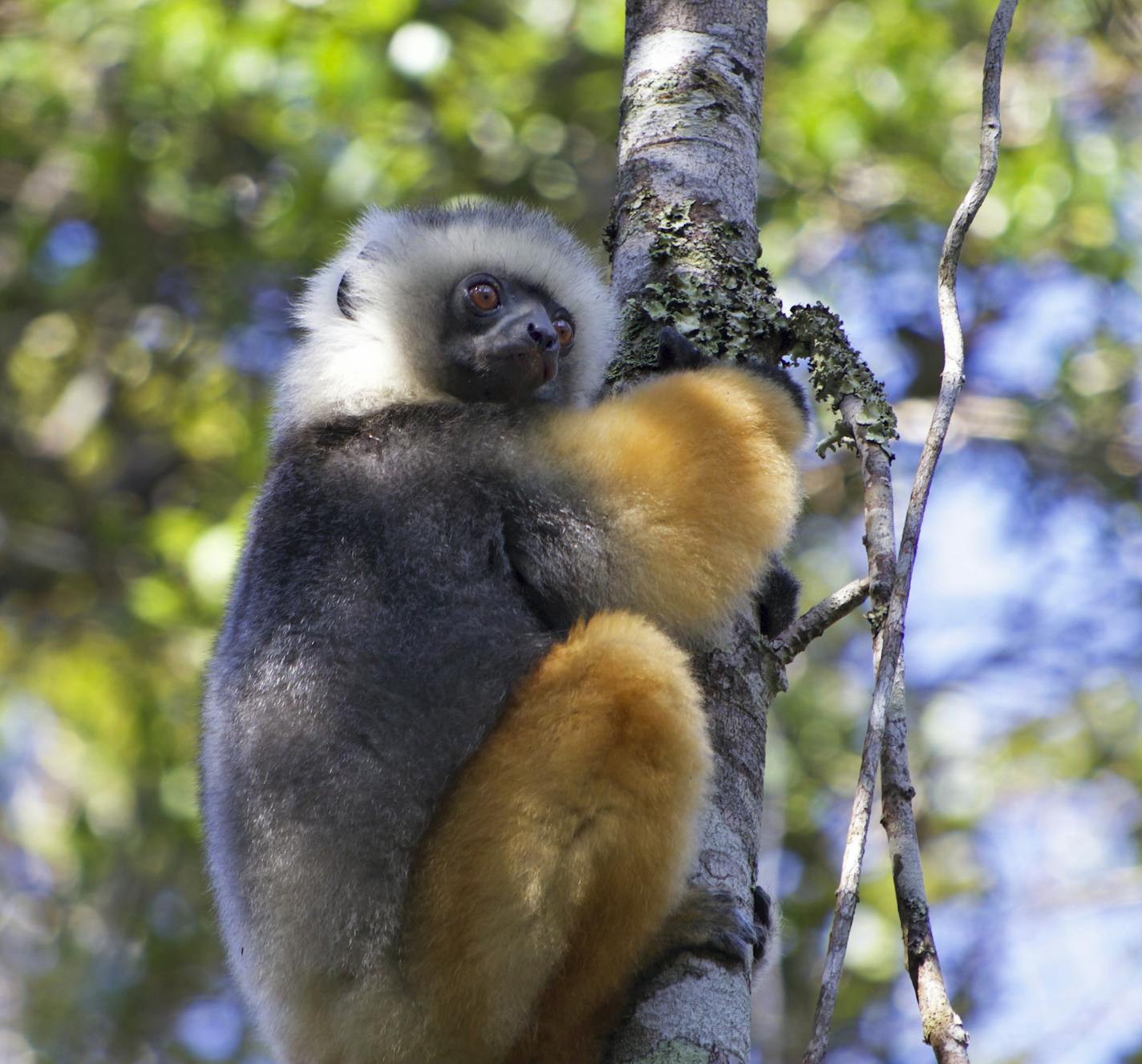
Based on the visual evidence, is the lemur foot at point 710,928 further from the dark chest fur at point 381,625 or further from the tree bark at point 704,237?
the dark chest fur at point 381,625

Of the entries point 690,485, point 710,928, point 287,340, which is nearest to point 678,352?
Answer: point 690,485

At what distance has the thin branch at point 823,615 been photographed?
3742 mm

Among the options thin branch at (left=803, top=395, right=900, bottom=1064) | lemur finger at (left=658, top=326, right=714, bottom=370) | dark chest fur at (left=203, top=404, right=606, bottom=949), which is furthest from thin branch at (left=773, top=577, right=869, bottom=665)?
lemur finger at (left=658, top=326, right=714, bottom=370)

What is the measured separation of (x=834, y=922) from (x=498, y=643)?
1.42 meters

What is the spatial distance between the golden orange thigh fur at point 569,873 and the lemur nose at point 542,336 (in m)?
1.62

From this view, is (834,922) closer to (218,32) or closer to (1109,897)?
(218,32)

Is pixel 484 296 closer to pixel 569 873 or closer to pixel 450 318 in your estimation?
pixel 450 318

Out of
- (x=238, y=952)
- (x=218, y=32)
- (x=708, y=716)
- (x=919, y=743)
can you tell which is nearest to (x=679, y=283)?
(x=708, y=716)

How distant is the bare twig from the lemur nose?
1.31 meters

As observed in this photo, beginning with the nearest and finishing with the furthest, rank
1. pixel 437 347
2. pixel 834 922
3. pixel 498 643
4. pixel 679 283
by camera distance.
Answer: pixel 834 922 < pixel 498 643 < pixel 679 283 < pixel 437 347

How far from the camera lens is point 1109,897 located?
11188 mm

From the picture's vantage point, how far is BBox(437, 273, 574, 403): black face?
490cm

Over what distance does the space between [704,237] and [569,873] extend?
215cm

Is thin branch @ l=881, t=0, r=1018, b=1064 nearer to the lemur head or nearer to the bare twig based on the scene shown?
the bare twig
